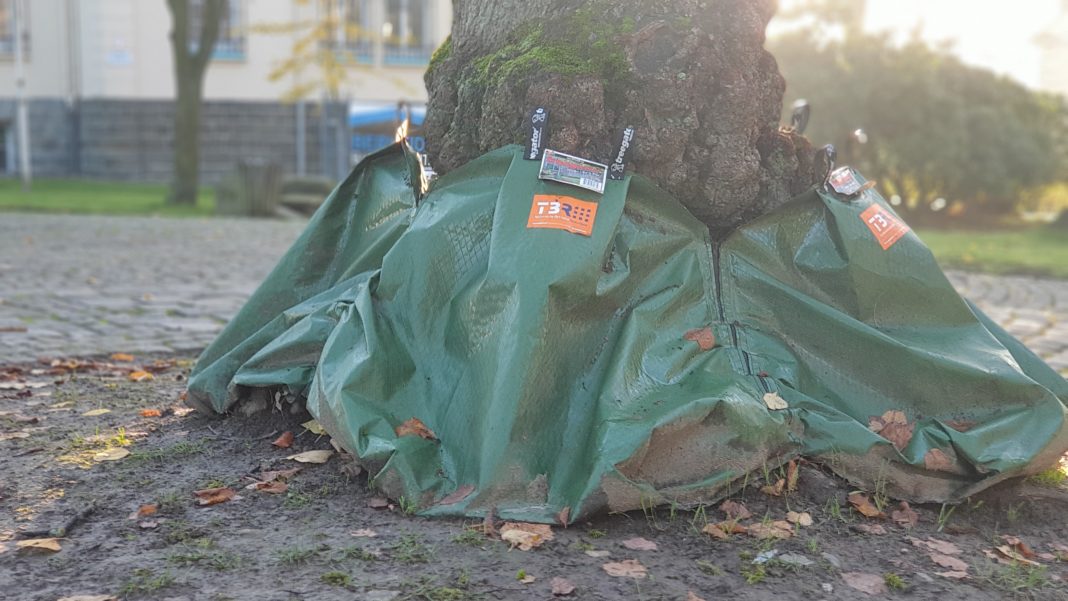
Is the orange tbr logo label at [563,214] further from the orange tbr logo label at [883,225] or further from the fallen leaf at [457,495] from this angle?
the orange tbr logo label at [883,225]

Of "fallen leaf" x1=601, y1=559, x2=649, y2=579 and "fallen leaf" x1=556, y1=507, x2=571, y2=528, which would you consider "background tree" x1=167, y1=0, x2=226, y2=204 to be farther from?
"fallen leaf" x1=601, y1=559, x2=649, y2=579

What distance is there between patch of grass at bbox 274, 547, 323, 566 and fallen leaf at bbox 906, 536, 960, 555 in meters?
1.63

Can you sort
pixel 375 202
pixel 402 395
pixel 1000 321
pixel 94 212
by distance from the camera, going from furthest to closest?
pixel 94 212 → pixel 1000 321 → pixel 375 202 → pixel 402 395

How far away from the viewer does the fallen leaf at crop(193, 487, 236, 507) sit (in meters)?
3.23

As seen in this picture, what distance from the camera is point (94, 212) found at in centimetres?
1817

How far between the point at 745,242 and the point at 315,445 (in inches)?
61.4

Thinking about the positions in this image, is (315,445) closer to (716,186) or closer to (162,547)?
(162,547)

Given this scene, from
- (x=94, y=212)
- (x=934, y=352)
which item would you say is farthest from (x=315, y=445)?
(x=94, y=212)

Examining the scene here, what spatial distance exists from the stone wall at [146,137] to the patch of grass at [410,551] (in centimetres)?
2913

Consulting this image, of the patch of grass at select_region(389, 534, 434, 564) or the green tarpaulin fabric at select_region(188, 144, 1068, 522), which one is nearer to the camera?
A: the patch of grass at select_region(389, 534, 434, 564)

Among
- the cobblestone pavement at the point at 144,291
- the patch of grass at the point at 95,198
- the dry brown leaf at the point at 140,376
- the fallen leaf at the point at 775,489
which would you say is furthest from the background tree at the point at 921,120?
the fallen leaf at the point at 775,489

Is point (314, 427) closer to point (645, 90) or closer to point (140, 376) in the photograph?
point (645, 90)

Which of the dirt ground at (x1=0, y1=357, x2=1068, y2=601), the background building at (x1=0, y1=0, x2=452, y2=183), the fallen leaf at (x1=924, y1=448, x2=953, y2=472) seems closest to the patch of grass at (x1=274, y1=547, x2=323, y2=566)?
the dirt ground at (x1=0, y1=357, x2=1068, y2=601)

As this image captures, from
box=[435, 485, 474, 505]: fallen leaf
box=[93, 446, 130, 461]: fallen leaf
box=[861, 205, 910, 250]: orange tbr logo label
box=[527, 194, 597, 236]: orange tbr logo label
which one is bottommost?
box=[93, 446, 130, 461]: fallen leaf
